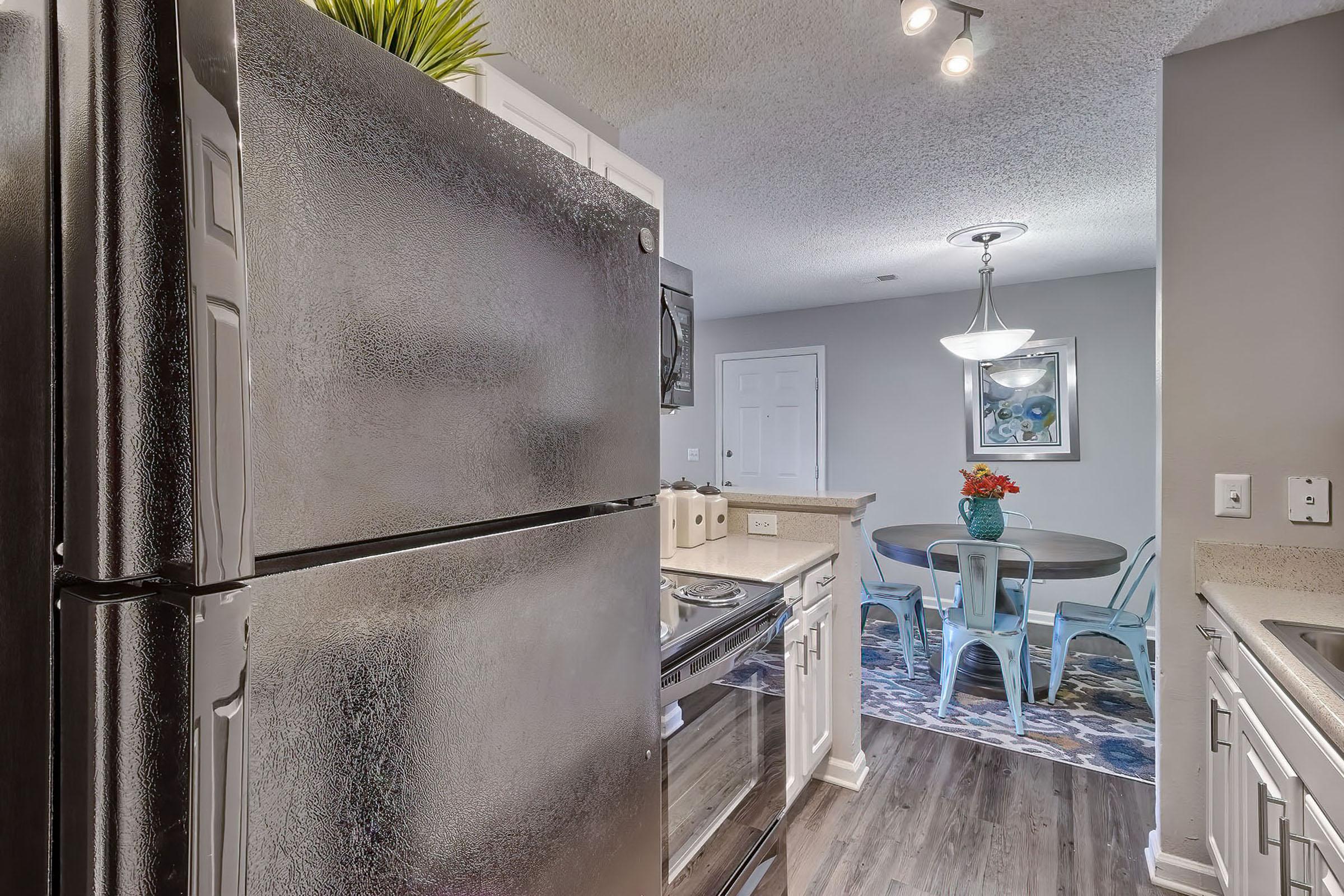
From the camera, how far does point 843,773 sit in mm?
2354

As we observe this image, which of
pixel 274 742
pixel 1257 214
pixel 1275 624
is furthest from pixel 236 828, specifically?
pixel 1257 214

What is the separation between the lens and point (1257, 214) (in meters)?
1.71

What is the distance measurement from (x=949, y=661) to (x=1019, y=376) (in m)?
2.58

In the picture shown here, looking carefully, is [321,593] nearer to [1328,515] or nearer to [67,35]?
[67,35]

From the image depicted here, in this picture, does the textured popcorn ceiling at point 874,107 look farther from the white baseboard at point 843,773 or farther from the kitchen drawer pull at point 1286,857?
the white baseboard at point 843,773

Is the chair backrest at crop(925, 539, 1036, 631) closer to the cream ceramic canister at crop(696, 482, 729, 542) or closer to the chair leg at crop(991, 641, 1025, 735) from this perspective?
the chair leg at crop(991, 641, 1025, 735)

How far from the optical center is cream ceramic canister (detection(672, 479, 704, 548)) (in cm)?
238

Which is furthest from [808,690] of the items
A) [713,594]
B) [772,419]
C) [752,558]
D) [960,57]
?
[772,419]

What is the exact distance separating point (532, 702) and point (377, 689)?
18 cm

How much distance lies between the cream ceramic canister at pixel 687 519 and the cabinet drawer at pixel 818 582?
1.54ft

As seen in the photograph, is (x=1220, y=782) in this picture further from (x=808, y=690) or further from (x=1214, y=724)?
(x=808, y=690)

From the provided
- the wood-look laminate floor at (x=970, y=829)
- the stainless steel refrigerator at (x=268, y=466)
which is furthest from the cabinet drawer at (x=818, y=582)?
the stainless steel refrigerator at (x=268, y=466)

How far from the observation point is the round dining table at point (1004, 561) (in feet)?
9.41

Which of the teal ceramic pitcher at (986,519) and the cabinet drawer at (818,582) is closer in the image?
the cabinet drawer at (818,582)
